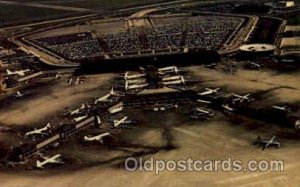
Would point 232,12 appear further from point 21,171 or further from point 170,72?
point 21,171

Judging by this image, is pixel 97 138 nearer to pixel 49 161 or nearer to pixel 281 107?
pixel 49 161

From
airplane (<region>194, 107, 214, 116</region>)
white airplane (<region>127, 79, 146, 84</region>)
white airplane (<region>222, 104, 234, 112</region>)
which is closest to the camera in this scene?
airplane (<region>194, 107, 214, 116</region>)

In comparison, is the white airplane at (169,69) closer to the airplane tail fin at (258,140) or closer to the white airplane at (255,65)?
the white airplane at (255,65)

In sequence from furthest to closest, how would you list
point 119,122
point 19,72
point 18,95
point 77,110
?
point 19,72 → point 18,95 → point 77,110 → point 119,122

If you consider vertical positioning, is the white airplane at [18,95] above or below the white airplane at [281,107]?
above

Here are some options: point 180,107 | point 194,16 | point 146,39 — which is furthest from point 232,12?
point 180,107

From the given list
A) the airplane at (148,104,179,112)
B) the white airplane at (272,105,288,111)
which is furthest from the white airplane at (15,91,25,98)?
the white airplane at (272,105,288,111)

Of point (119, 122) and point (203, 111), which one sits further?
point (203, 111)

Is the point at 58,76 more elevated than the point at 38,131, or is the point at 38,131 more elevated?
the point at 58,76

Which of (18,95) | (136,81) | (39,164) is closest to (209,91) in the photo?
(136,81)

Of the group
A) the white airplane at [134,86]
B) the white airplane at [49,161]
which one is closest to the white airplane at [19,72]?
the white airplane at [134,86]

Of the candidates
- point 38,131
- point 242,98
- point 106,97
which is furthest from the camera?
point 106,97

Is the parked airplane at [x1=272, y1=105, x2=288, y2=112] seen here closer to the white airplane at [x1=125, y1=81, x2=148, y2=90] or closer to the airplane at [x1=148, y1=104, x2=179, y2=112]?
the airplane at [x1=148, y1=104, x2=179, y2=112]
